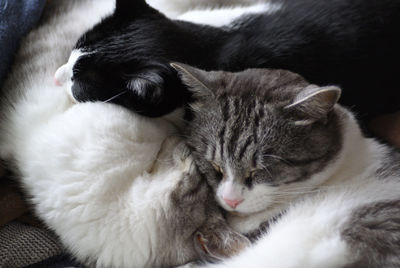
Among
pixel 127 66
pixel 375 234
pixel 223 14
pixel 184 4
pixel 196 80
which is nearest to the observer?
pixel 375 234

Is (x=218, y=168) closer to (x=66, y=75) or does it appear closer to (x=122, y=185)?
(x=122, y=185)

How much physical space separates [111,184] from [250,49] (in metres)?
0.74

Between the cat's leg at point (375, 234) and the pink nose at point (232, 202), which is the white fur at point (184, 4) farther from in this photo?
the cat's leg at point (375, 234)

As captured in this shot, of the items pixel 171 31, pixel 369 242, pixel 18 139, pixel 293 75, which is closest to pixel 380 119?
pixel 293 75

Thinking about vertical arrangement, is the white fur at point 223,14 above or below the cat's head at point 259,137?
above

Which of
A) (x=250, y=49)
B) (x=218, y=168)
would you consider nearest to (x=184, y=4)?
(x=250, y=49)

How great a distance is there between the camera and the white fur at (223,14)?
180 centimetres

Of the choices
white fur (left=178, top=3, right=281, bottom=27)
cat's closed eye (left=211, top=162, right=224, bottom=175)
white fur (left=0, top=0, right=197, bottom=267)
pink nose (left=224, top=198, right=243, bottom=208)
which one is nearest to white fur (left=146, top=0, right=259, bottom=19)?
white fur (left=178, top=3, right=281, bottom=27)

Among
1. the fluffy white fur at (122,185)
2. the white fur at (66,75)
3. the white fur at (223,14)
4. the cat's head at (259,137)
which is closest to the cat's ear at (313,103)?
the cat's head at (259,137)

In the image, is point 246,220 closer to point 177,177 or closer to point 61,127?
point 177,177

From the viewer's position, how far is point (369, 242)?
1206 mm

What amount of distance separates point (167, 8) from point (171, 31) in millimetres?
456

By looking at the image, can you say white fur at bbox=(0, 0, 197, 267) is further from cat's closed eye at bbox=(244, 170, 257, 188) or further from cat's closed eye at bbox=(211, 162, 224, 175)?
cat's closed eye at bbox=(244, 170, 257, 188)

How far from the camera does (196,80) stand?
1328mm
